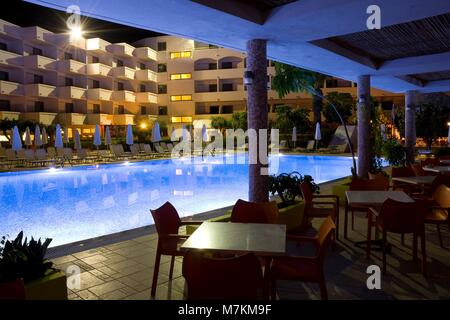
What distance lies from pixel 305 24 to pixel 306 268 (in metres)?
3.78

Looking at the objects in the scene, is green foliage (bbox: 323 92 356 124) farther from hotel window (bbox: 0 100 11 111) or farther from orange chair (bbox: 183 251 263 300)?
orange chair (bbox: 183 251 263 300)

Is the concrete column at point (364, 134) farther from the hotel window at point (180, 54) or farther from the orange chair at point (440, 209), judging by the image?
the hotel window at point (180, 54)

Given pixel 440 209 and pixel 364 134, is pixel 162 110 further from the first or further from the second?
pixel 440 209

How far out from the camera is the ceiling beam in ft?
16.0

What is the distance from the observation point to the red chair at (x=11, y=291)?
2.02m

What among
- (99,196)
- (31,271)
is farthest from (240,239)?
(99,196)

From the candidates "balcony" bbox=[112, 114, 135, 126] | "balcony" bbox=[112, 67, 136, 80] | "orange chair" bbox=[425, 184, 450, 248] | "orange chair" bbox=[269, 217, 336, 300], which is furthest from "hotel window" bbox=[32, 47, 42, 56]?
"orange chair" bbox=[269, 217, 336, 300]

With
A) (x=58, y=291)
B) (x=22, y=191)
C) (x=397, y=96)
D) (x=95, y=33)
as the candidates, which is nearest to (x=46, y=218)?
(x=22, y=191)

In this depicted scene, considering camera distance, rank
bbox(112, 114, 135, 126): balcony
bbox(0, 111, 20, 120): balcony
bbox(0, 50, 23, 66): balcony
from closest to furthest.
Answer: bbox(0, 111, 20, 120): balcony
bbox(0, 50, 23, 66): balcony
bbox(112, 114, 135, 126): balcony

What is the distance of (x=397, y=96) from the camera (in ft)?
123

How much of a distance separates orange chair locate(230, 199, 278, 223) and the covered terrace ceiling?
2.61 m

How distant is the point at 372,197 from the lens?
5.20 metres

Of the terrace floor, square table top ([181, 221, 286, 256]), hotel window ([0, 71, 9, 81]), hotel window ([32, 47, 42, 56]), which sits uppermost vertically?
hotel window ([32, 47, 42, 56])
